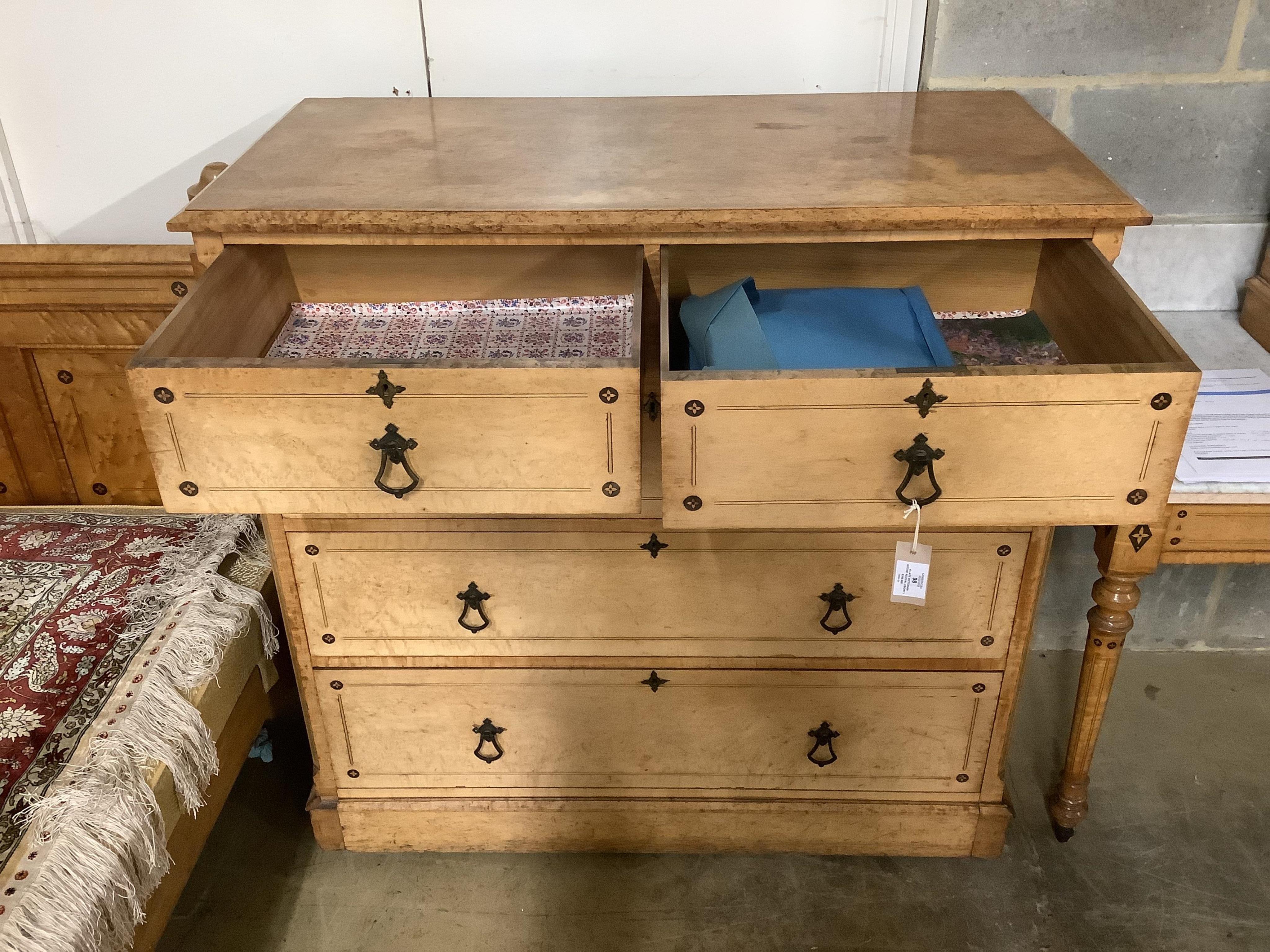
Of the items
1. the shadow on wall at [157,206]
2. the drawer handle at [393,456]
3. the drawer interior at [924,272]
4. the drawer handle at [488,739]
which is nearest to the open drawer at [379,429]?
the drawer handle at [393,456]

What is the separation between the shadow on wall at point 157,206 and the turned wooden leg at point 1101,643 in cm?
152

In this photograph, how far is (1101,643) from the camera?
59.6 inches

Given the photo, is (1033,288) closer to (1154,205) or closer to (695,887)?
(1154,205)

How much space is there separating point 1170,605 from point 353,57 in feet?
6.29

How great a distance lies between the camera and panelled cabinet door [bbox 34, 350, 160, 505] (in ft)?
6.02

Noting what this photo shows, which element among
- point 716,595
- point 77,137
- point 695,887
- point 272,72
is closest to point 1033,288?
point 716,595

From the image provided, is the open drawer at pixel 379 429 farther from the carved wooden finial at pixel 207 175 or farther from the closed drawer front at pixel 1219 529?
the closed drawer front at pixel 1219 529

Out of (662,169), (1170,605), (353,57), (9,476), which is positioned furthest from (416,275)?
(1170,605)

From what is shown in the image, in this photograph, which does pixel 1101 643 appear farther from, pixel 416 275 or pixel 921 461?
pixel 416 275

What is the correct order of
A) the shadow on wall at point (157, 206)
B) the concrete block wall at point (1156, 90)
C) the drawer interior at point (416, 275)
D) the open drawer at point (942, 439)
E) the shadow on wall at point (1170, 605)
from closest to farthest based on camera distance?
the open drawer at point (942, 439) < the drawer interior at point (416, 275) < the concrete block wall at point (1156, 90) < the shadow on wall at point (157, 206) < the shadow on wall at point (1170, 605)

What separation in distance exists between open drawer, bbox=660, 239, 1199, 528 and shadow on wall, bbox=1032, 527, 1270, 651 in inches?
37.4

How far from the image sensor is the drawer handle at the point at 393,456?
109 centimetres

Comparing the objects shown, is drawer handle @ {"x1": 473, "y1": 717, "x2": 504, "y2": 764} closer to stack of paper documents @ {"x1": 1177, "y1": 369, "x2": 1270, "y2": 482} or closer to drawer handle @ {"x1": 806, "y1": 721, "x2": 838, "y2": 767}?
drawer handle @ {"x1": 806, "y1": 721, "x2": 838, "y2": 767}

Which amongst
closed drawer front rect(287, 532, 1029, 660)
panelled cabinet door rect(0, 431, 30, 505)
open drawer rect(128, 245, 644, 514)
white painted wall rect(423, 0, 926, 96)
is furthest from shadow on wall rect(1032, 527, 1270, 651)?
panelled cabinet door rect(0, 431, 30, 505)
